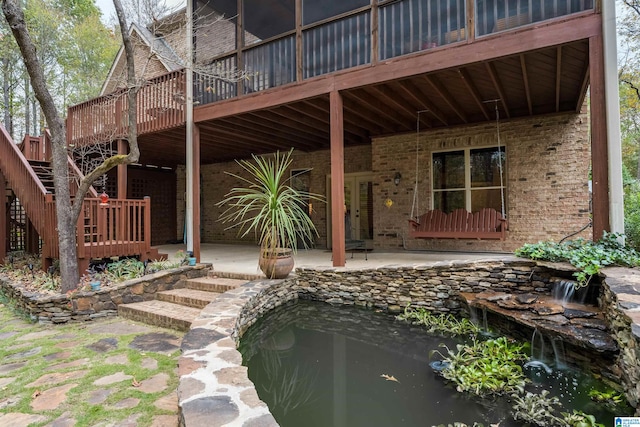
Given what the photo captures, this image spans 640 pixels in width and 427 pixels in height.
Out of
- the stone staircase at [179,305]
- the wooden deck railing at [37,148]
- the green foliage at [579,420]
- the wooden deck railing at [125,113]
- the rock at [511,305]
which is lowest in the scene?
the green foliage at [579,420]

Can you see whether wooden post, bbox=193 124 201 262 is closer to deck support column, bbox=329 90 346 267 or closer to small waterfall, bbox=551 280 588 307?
deck support column, bbox=329 90 346 267

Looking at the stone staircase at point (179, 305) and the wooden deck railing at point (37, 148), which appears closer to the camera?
the stone staircase at point (179, 305)

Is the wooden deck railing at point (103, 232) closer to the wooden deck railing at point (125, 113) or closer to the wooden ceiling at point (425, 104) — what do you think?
the wooden deck railing at point (125, 113)

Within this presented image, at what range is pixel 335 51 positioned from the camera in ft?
16.4

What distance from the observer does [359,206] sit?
851 cm

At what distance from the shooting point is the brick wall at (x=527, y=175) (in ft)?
19.3

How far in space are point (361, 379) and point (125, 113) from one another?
713cm

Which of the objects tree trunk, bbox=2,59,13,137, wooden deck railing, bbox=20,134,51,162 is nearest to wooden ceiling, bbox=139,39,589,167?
wooden deck railing, bbox=20,134,51,162

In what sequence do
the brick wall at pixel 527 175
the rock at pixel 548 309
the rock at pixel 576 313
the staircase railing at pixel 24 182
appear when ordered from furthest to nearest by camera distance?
the brick wall at pixel 527 175 < the staircase railing at pixel 24 182 < the rock at pixel 548 309 < the rock at pixel 576 313

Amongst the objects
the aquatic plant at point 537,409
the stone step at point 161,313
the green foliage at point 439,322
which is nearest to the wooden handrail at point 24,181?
the stone step at point 161,313

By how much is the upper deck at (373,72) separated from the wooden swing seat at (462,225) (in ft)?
6.24

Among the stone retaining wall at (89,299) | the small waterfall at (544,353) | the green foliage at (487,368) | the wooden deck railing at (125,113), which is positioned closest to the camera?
the green foliage at (487,368)

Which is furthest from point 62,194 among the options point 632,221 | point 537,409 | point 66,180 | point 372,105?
point 632,221

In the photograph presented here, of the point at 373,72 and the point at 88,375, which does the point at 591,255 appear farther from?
the point at 88,375
